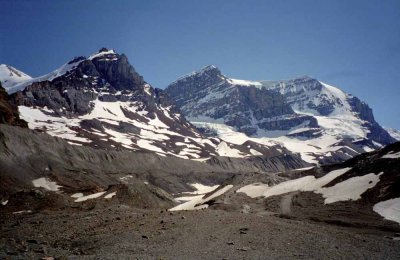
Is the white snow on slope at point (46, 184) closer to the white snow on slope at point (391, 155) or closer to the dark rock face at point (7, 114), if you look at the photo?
the dark rock face at point (7, 114)

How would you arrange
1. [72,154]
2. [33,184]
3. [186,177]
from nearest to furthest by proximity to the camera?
1. [33,184]
2. [72,154]
3. [186,177]

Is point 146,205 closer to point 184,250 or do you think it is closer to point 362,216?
point 362,216

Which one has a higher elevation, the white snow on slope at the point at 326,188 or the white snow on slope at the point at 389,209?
the white snow on slope at the point at 326,188

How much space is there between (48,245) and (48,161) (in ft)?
312

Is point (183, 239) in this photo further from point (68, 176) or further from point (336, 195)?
point (68, 176)

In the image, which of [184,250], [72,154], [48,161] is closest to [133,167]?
[72,154]

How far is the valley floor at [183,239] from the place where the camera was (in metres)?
23.3

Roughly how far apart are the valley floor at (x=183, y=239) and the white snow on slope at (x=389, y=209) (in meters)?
4.73

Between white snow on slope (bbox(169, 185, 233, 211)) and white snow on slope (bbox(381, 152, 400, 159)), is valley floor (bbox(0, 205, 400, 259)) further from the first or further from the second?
white snow on slope (bbox(169, 185, 233, 211))

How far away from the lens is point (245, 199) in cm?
6097

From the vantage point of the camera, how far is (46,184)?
318ft

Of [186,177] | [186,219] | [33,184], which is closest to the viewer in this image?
[186,219]

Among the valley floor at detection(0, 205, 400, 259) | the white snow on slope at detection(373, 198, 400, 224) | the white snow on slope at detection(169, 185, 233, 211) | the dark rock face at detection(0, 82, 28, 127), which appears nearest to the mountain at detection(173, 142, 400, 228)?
the white snow on slope at detection(373, 198, 400, 224)

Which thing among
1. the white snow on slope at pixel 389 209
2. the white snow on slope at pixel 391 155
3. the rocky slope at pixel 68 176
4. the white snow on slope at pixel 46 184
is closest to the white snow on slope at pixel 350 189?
the white snow on slope at pixel 391 155
